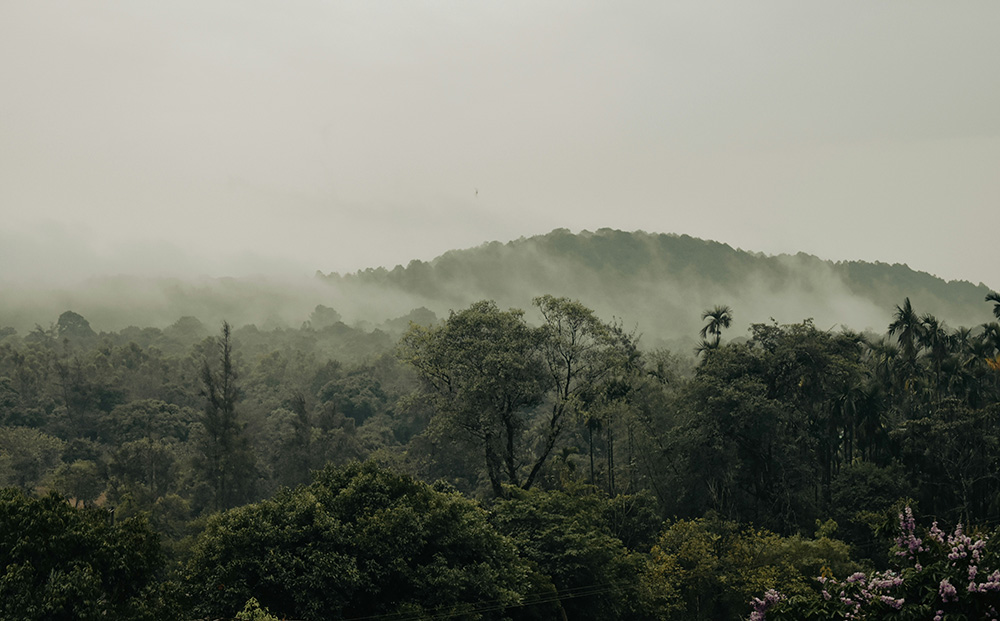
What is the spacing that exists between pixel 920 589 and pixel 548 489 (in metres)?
33.9

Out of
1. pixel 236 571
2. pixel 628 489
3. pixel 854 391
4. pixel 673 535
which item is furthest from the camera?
pixel 628 489

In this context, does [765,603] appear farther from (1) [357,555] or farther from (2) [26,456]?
(2) [26,456]

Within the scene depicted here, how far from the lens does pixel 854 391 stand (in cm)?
3931

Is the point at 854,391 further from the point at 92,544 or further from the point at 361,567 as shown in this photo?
the point at 92,544

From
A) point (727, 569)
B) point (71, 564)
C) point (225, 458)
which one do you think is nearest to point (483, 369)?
point (727, 569)

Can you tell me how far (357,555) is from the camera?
21.2 metres

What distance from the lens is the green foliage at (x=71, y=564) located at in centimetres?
1462

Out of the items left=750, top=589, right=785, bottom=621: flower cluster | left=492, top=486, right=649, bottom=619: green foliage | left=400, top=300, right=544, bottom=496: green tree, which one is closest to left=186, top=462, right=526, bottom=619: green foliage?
left=492, top=486, right=649, bottom=619: green foliage

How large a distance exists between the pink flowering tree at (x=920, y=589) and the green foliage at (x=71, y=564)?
39.8 feet

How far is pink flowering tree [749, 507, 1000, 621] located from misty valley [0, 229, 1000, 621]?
0.04 metres

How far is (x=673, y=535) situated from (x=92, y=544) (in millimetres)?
22776

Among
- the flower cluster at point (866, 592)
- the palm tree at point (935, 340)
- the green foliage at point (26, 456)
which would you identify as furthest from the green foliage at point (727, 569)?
the green foliage at point (26, 456)

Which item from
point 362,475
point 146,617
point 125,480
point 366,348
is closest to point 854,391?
point 362,475

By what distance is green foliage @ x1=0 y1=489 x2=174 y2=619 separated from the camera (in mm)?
14617
